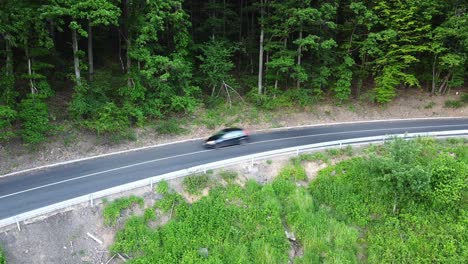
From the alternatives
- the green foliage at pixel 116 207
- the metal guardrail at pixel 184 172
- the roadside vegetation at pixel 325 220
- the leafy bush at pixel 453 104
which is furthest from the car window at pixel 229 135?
the leafy bush at pixel 453 104

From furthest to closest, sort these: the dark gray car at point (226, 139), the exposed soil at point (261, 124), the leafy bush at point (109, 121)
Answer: the dark gray car at point (226, 139) → the leafy bush at point (109, 121) → the exposed soil at point (261, 124)

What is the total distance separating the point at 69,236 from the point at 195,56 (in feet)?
57.9

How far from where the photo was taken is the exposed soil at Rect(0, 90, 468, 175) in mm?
18406

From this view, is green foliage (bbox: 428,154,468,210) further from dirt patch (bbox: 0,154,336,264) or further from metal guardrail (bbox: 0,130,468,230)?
dirt patch (bbox: 0,154,336,264)

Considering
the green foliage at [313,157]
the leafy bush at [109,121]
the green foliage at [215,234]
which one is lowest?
the green foliage at [215,234]

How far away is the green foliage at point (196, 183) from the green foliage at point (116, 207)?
2.54 metres

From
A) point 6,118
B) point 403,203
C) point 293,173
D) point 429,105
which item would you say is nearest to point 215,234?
point 293,173

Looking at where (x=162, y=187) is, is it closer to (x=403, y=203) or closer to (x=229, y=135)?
(x=229, y=135)

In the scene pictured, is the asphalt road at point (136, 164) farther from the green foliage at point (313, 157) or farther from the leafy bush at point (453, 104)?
the leafy bush at point (453, 104)

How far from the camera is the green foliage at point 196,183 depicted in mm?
15898

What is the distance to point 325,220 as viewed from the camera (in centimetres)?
1528

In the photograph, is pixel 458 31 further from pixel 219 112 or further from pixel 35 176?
pixel 35 176

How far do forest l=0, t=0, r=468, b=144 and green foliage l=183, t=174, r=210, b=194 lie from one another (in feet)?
26.6

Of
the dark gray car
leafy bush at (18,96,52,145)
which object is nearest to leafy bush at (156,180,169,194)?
the dark gray car
